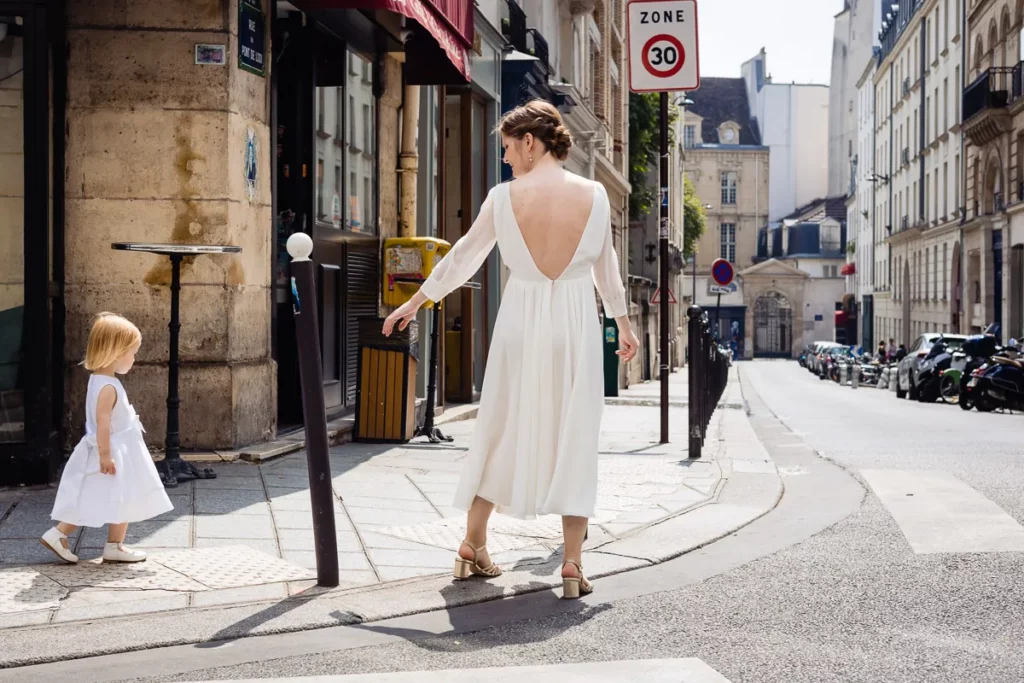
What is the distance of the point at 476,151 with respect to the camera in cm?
1588

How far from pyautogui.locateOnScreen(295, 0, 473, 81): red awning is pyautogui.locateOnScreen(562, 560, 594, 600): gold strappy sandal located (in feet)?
16.1

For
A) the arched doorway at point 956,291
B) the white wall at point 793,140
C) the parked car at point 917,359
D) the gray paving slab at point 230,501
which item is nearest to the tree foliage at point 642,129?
the parked car at point 917,359

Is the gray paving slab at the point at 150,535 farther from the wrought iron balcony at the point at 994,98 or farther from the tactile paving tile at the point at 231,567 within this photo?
the wrought iron balcony at the point at 994,98

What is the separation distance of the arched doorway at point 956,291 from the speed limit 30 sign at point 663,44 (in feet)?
119

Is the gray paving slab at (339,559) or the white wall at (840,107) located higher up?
the white wall at (840,107)

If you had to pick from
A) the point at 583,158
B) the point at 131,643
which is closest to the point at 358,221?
the point at 131,643

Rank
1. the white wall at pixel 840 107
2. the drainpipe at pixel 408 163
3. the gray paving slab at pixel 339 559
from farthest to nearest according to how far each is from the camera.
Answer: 1. the white wall at pixel 840 107
2. the drainpipe at pixel 408 163
3. the gray paving slab at pixel 339 559

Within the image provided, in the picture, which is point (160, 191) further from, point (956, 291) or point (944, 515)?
point (956, 291)

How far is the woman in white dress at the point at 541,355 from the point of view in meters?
5.08

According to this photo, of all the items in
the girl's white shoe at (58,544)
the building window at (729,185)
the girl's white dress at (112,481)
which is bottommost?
the girl's white shoe at (58,544)

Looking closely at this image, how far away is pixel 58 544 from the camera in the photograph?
5.23 m

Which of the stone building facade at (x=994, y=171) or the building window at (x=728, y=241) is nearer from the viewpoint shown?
the stone building facade at (x=994, y=171)

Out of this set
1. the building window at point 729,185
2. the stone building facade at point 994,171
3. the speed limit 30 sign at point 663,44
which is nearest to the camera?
the speed limit 30 sign at point 663,44

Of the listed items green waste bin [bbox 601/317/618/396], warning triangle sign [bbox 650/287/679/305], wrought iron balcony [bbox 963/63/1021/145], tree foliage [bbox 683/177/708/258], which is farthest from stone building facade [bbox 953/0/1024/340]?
tree foliage [bbox 683/177/708/258]
